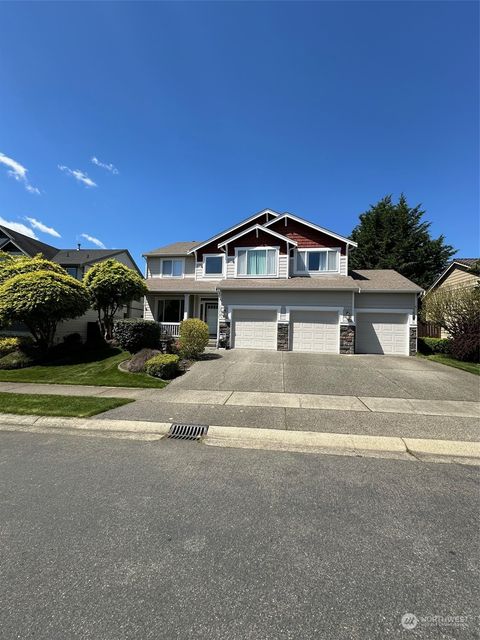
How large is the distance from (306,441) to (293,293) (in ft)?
39.7

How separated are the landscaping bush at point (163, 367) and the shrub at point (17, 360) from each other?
6333mm

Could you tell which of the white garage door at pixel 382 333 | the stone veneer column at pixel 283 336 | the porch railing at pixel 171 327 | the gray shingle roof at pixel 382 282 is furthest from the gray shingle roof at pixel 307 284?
the porch railing at pixel 171 327

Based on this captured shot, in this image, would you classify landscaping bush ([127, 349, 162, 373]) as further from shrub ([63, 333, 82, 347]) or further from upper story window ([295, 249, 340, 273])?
upper story window ([295, 249, 340, 273])

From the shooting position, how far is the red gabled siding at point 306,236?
61.0ft

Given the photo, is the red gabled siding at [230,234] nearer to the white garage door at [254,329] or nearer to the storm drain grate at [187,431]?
the white garage door at [254,329]

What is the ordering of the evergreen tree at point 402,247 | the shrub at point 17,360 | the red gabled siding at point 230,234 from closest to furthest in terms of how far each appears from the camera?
the shrub at point 17,360
the red gabled siding at point 230,234
the evergreen tree at point 402,247

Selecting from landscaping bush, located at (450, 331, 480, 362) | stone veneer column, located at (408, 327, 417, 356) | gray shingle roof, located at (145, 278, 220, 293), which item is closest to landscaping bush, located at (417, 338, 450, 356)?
landscaping bush, located at (450, 331, 480, 362)

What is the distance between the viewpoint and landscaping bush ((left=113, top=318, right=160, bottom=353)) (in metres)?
13.9

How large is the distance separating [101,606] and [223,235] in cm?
1923

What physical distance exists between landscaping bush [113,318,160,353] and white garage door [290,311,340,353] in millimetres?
7212

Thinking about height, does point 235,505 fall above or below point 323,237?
below

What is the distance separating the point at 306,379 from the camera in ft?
33.3

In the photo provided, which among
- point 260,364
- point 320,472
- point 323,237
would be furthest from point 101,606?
point 323,237

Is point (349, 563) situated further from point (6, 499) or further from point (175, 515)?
point (6, 499)
